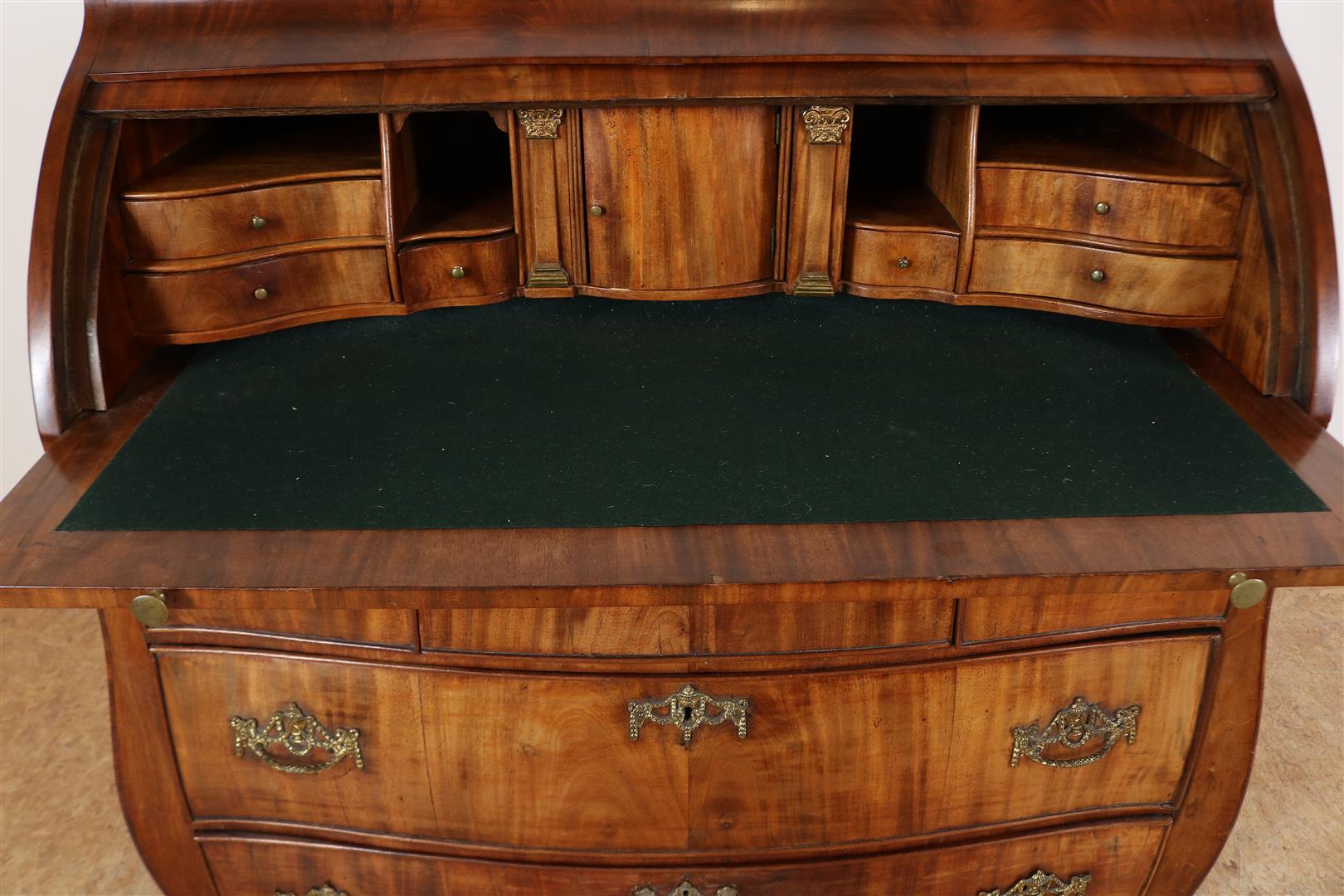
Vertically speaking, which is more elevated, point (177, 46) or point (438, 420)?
point (177, 46)

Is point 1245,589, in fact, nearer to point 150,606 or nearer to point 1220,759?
point 1220,759

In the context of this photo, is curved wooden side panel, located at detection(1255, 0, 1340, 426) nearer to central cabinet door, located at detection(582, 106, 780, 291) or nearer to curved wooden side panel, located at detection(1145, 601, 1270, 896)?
curved wooden side panel, located at detection(1145, 601, 1270, 896)

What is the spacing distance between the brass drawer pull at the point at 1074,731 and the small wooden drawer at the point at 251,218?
3.83 ft

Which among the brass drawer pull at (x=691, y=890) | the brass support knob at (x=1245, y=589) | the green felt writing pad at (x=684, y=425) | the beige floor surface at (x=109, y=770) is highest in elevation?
the green felt writing pad at (x=684, y=425)

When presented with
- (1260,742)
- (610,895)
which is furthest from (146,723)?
(1260,742)

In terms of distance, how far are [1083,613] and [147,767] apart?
1.26m

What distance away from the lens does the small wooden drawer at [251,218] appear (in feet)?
5.47

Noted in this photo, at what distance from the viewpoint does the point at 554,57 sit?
1634 millimetres

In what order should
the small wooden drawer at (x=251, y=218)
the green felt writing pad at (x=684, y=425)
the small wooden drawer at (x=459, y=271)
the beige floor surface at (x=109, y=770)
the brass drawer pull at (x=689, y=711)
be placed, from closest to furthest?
1. the green felt writing pad at (x=684, y=425)
2. the brass drawer pull at (x=689, y=711)
3. the small wooden drawer at (x=251, y=218)
4. the small wooden drawer at (x=459, y=271)
5. the beige floor surface at (x=109, y=770)

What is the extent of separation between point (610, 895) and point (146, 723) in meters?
0.69

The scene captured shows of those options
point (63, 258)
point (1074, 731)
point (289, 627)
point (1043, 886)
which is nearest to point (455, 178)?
point (63, 258)

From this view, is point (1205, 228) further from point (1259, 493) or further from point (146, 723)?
point (146, 723)

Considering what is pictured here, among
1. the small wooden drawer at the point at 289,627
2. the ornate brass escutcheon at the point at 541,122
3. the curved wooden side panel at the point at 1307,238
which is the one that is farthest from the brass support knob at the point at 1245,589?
the ornate brass escutcheon at the point at 541,122

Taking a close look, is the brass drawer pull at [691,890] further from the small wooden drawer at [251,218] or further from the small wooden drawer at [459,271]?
the small wooden drawer at [251,218]
